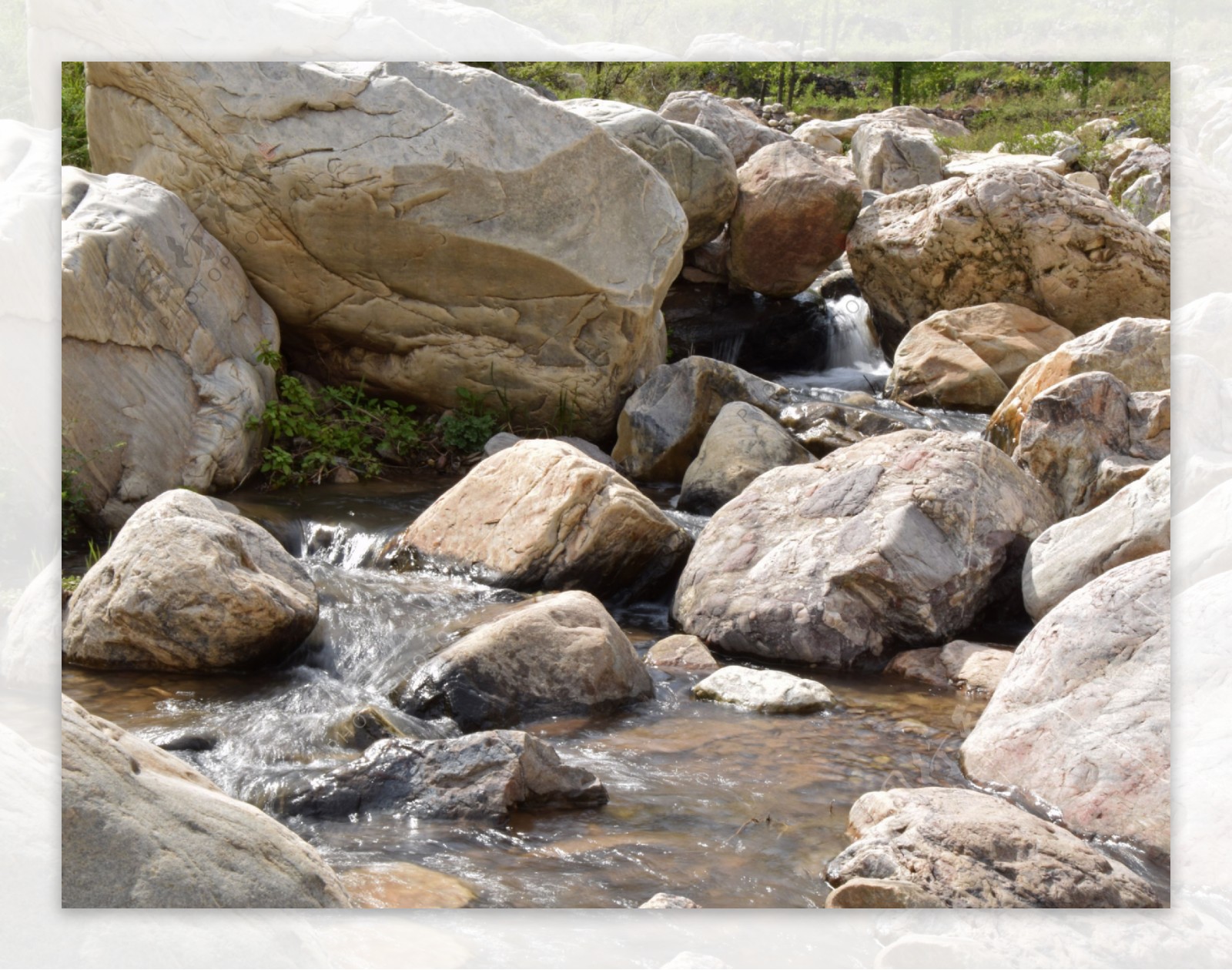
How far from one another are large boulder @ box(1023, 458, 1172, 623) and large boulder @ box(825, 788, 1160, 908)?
5.74 feet

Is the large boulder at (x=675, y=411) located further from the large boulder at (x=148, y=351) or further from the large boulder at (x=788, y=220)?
the large boulder at (x=788, y=220)

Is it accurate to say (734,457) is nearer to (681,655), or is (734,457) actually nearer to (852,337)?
(681,655)

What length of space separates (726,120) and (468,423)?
3308mm

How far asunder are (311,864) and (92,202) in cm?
491

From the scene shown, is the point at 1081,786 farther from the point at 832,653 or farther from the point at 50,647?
the point at 50,647

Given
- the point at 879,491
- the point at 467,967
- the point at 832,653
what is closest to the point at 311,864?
the point at 467,967

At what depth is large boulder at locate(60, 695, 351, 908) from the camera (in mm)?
2475

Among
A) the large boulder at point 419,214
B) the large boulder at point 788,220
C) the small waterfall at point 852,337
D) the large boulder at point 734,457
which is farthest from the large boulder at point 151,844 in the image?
the large boulder at point 788,220

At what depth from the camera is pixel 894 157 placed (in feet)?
33.1

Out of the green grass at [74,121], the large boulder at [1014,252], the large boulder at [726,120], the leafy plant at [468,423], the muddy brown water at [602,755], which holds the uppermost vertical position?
the large boulder at [726,120]

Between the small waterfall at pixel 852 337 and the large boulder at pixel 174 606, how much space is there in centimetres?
665

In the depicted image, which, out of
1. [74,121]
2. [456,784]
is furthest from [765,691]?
[74,121]

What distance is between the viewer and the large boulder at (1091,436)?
558 centimetres

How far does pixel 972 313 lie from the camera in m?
9.08
